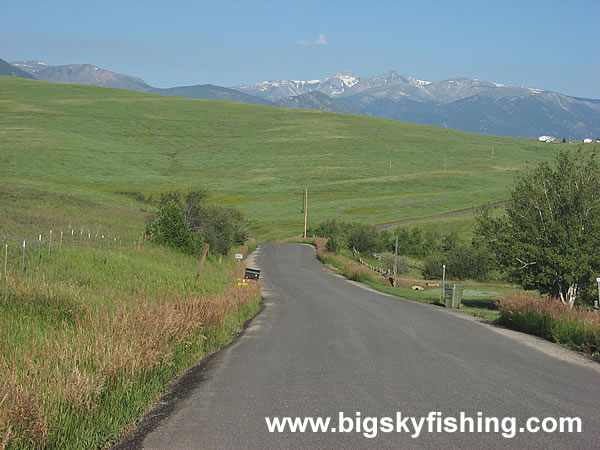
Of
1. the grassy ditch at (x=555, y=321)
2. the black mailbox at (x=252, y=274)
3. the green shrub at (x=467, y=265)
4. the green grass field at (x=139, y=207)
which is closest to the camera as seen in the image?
the green grass field at (x=139, y=207)

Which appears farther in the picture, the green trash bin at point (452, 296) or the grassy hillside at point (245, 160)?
the grassy hillside at point (245, 160)

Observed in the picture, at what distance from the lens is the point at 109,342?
8570 millimetres

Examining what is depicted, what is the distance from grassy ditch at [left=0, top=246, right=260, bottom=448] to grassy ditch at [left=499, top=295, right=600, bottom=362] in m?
8.11

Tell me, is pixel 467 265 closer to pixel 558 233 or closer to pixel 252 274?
pixel 558 233

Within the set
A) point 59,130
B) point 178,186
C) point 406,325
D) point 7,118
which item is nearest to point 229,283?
point 406,325

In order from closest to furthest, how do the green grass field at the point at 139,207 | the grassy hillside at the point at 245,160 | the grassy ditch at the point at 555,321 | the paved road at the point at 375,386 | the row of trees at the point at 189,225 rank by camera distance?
1. the paved road at the point at 375,386
2. the green grass field at the point at 139,207
3. the grassy ditch at the point at 555,321
4. the row of trees at the point at 189,225
5. the grassy hillside at the point at 245,160

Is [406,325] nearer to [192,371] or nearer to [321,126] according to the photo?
[192,371]

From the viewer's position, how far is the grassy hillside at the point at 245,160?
95.9 meters

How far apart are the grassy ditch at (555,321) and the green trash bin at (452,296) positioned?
9325 mm

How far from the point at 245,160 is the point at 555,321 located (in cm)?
12621

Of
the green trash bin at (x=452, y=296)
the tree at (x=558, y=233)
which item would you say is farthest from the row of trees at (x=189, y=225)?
the tree at (x=558, y=233)

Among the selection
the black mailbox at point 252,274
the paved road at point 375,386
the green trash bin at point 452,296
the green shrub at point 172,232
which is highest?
the paved road at point 375,386

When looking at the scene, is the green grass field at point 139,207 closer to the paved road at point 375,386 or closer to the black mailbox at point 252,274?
the paved road at point 375,386

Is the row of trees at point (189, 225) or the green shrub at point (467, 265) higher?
the row of trees at point (189, 225)
